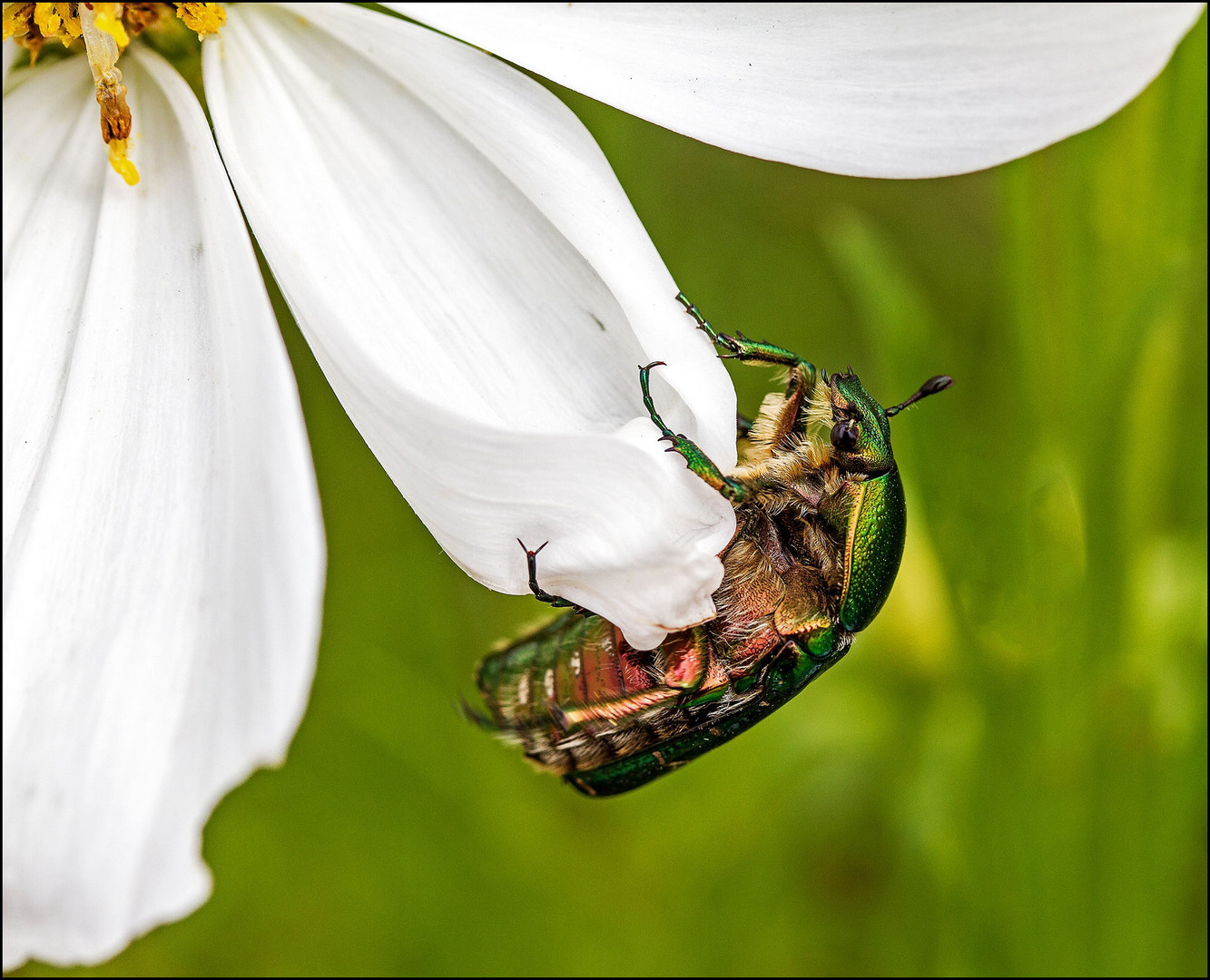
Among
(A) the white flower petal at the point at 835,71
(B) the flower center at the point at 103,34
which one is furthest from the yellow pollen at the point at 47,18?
(A) the white flower petal at the point at 835,71

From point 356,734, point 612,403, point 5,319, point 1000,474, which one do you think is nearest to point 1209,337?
point 1000,474

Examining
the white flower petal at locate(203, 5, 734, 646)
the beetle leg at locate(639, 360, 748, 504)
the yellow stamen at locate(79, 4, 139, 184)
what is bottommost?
the beetle leg at locate(639, 360, 748, 504)

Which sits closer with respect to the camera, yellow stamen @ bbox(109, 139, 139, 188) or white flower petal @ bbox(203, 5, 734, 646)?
white flower petal @ bbox(203, 5, 734, 646)

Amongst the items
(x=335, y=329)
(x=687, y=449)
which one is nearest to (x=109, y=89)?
(x=335, y=329)

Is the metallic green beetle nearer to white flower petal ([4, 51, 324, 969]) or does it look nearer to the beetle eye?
the beetle eye

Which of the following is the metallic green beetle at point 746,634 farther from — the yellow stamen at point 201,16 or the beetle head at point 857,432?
the yellow stamen at point 201,16

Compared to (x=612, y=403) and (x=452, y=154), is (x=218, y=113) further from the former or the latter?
(x=612, y=403)

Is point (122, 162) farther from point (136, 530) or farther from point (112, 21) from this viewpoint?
point (136, 530)

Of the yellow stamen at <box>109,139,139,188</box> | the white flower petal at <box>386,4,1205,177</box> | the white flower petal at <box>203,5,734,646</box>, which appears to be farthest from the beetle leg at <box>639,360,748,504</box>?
the yellow stamen at <box>109,139,139,188</box>
